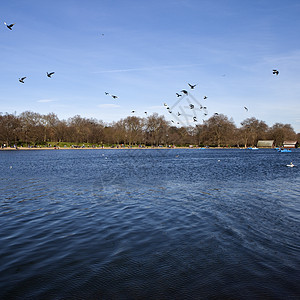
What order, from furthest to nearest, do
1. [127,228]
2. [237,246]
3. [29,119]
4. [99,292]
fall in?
[29,119]
[127,228]
[237,246]
[99,292]

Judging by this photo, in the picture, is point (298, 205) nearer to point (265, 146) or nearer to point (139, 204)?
point (139, 204)

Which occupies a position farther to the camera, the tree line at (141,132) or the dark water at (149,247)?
the tree line at (141,132)

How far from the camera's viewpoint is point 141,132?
18188 cm

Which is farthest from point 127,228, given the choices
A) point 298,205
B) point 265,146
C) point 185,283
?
point 265,146

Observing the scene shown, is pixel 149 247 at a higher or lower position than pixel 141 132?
lower

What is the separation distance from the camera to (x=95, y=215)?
59.3ft

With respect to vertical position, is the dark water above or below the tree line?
below

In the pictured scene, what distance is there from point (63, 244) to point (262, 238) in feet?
32.6

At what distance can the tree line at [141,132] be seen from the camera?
16312 cm

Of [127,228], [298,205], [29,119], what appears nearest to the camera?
[127,228]

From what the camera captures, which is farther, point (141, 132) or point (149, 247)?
point (141, 132)

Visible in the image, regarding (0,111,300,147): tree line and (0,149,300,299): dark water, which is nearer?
(0,149,300,299): dark water

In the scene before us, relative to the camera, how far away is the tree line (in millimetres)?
163125

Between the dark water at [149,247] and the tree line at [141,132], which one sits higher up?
the tree line at [141,132]
